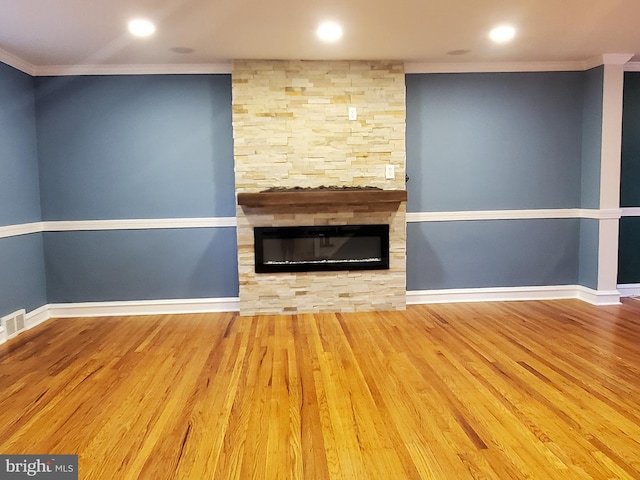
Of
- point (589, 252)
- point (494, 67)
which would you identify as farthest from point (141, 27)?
point (589, 252)

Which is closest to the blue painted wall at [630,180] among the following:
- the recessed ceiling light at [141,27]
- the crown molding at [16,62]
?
the recessed ceiling light at [141,27]

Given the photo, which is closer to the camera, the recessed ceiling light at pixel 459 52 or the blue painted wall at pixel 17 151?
the blue painted wall at pixel 17 151

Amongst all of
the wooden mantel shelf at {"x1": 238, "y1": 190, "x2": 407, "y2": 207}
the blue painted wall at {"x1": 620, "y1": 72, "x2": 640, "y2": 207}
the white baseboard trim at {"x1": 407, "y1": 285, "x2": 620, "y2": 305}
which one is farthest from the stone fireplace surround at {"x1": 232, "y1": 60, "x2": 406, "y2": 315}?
the blue painted wall at {"x1": 620, "y1": 72, "x2": 640, "y2": 207}

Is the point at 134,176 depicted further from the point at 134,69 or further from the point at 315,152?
the point at 315,152

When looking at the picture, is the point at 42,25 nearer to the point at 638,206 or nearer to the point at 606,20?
the point at 606,20

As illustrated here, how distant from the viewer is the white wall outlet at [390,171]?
166 inches

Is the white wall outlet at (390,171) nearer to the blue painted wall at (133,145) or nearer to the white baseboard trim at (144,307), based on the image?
the blue painted wall at (133,145)

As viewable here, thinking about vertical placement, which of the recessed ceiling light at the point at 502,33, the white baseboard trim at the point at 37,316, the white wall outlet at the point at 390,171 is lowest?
the white baseboard trim at the point at 37,316

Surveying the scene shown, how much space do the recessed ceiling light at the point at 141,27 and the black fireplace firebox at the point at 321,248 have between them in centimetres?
180

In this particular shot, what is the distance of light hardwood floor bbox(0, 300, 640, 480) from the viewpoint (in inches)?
74.7

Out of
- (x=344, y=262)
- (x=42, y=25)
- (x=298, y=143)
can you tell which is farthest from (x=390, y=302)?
(x=42, y=25)

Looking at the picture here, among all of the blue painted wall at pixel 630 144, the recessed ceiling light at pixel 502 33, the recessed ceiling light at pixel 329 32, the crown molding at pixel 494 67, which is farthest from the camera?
the blue painted wall at pixel 630 144

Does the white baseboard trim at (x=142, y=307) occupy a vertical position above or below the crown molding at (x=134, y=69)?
below

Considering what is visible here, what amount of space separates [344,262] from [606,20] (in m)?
2.76
